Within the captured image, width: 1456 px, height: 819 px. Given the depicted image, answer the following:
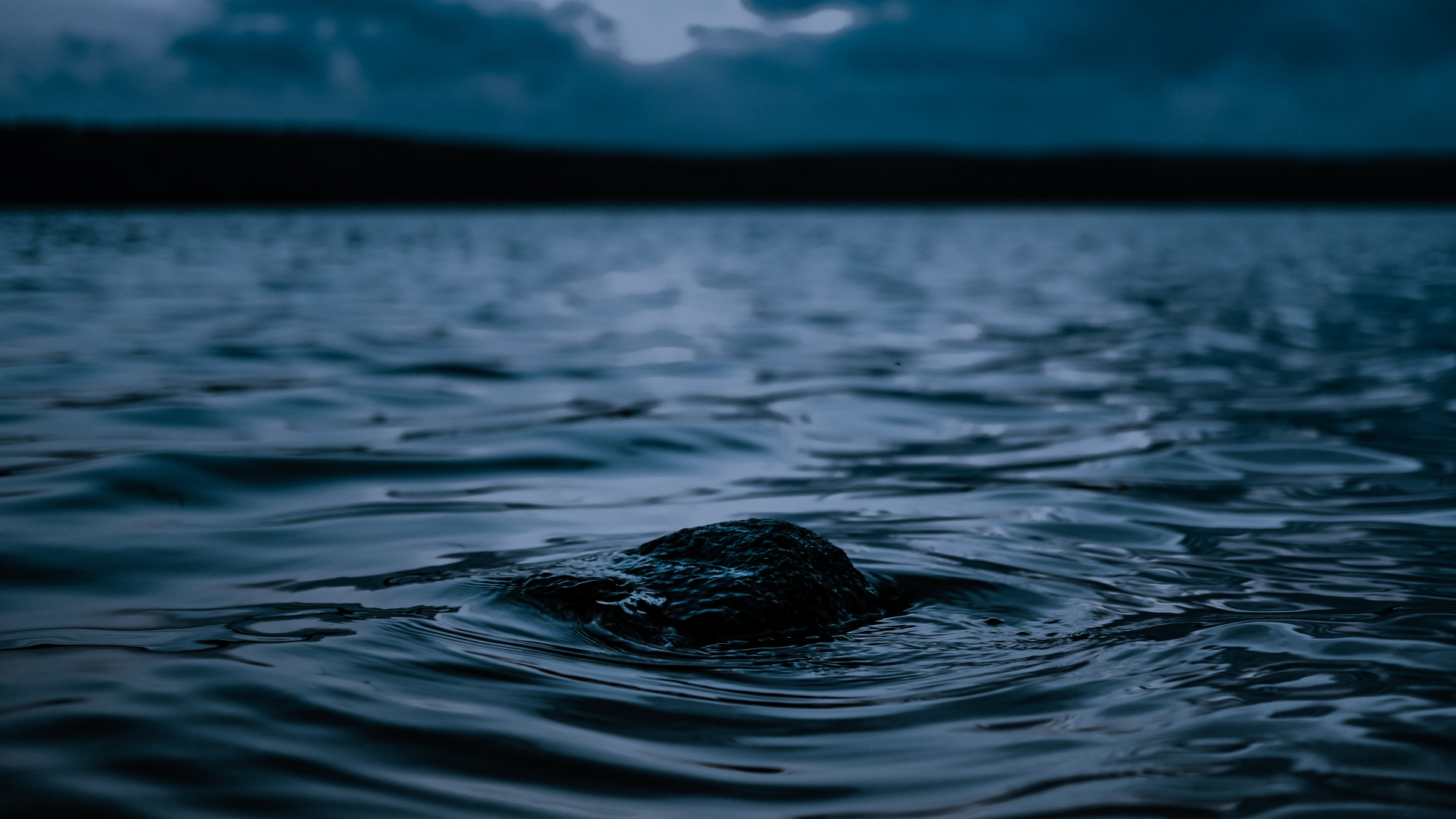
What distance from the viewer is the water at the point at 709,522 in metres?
2.68

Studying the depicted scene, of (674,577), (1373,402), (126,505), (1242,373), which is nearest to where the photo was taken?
(674,577)

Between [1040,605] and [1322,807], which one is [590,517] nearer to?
[1040,605]

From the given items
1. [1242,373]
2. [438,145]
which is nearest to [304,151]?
[438,145]

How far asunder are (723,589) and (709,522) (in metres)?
1.54

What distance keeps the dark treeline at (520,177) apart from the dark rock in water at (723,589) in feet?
244

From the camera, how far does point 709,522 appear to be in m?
5.42

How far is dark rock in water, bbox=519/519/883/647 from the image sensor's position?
3781 millimetres

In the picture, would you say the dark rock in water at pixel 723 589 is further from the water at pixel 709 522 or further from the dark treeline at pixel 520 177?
the dark treeline at pixel 520 177

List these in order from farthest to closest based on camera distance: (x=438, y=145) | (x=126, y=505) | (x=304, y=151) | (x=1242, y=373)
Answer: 1. (x=438, y=145)
2. (x=304, y=151)
3. (x=1242, y=373)
4. (x=126, y=505)

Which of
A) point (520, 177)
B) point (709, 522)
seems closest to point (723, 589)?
point (709, 522)

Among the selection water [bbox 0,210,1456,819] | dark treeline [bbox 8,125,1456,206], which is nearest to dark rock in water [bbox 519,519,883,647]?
water [bbox 0,210,1456,819]

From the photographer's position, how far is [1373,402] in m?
8.53

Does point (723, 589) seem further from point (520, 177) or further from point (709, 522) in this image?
point (520, 177)

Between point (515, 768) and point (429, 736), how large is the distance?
28cm
